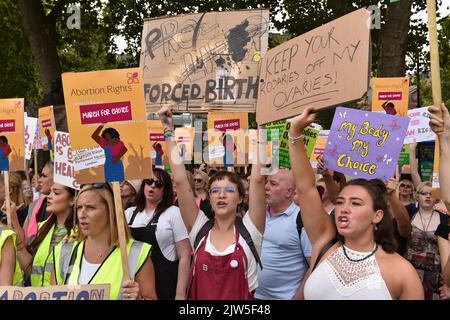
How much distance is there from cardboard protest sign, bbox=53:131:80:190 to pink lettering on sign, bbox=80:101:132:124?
82 cm

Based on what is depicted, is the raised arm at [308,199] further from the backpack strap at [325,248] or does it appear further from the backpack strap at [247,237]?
the backpack strap at [247,237]

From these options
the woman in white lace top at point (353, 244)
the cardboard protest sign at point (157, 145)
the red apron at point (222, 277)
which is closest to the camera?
the woman in white lace top at point (353, 244)

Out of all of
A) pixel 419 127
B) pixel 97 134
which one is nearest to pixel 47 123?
pixel 419 127

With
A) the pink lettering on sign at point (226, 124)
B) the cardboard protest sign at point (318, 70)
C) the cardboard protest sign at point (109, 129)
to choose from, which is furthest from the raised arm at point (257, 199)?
the pink lettering on sign at point (226, 124)

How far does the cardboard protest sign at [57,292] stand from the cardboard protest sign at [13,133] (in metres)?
2.70

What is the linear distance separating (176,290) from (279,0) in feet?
44.1

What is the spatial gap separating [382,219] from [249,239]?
3.29 ft

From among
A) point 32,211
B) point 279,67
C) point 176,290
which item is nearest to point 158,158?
point 32,211

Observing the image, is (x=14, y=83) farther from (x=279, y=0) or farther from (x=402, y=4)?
(x=402, y=4)

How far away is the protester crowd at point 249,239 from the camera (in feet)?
11.5

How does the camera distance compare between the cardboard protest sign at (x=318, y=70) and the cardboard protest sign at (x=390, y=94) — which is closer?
the cardboard protest sign at (x=318, y=70)

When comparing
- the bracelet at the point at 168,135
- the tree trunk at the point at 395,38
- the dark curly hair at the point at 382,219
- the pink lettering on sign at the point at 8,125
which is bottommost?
the dark curly hair at the point at 382,219

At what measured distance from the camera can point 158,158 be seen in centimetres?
950

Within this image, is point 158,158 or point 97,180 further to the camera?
point 158,158
